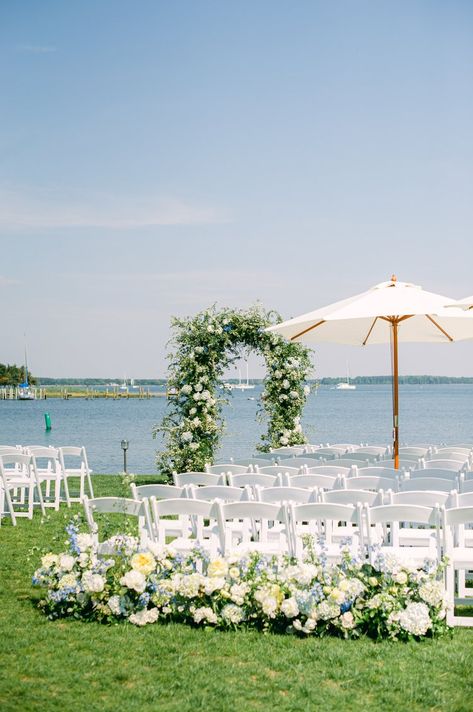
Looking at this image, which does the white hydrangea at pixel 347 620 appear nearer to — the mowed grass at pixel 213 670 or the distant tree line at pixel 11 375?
the mowed grass at pixel 213 670

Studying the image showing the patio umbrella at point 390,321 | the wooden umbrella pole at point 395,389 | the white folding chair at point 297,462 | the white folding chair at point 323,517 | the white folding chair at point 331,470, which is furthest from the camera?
the white folding chair at point 297,462

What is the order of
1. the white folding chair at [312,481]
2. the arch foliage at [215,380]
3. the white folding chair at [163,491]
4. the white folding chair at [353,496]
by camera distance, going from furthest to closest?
the arch foliage at [215,380] → the white folding chair at [312,481] → the white folding chair at [163,491] → the white folding chair at [353,496]

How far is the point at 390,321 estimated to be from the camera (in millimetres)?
9836

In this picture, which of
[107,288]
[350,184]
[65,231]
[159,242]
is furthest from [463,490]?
[107,288]

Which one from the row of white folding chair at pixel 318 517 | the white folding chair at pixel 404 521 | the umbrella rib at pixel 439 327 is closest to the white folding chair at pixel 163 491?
the row of white folding chair at pixel 318 517

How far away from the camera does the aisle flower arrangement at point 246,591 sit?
520cm

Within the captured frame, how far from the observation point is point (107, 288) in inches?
1491

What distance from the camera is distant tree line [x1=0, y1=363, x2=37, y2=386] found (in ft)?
472

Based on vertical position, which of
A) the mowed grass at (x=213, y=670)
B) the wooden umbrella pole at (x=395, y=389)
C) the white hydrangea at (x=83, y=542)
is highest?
the wooden umbrella pole at (x=395, y=389)

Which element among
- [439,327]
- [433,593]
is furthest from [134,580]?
[439,327]

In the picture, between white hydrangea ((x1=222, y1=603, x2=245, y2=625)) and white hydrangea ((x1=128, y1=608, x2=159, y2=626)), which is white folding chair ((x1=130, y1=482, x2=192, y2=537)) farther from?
white hydrangea ((x1=222, y1=603, x2=245, y2=625))

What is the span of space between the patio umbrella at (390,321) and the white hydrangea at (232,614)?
157 inches

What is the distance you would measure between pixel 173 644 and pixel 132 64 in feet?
38.2

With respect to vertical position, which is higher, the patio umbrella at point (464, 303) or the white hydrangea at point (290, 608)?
the patio umbrella at point (464, 303)
